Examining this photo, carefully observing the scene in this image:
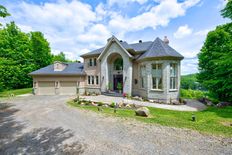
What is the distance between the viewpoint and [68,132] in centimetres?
729

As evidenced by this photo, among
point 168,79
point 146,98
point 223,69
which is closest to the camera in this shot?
point 223,69

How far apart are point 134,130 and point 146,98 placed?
10.6 meters

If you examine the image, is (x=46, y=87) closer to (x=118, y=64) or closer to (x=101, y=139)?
(x=118, y=64)

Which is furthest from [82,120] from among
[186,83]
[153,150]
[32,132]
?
[186,83]

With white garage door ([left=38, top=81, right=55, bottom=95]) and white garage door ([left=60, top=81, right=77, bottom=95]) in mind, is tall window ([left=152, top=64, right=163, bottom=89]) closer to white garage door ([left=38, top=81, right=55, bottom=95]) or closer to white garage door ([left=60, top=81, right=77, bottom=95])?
white garage door ([left=60, top=81, right=77, bottom=95])

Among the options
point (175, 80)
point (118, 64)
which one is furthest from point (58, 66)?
point (175, 80)

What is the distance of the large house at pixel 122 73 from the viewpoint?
16.8 meters

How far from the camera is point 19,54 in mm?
31000

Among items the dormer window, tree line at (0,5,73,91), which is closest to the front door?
the dormer window

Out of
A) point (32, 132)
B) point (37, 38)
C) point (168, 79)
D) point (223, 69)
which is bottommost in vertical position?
point (32, 132)

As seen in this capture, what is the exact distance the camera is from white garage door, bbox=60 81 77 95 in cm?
2267

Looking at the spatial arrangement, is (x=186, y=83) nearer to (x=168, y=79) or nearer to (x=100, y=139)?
(x=168, y=79)

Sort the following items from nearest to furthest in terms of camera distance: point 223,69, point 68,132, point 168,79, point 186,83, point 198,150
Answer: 1. point 198,150
2. point 68,132
3. point 223,69
4. point 168,79
5. point 186,83

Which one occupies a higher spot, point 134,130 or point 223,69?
point 223,69
